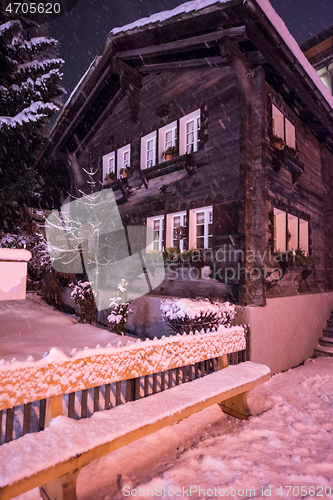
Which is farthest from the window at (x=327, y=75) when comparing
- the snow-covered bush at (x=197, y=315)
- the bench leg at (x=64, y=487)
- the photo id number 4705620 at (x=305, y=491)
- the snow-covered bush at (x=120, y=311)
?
the bench leg at (x=64, y=487)

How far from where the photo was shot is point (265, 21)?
5625 millimetres

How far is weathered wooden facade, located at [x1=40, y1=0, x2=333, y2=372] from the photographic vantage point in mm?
6508

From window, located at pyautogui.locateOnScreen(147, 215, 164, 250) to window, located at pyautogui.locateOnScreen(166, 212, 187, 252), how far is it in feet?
1.51

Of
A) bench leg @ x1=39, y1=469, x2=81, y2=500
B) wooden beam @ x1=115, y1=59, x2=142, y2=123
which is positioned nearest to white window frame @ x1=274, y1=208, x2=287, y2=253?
wooden beam @ x1=115, y1=59, x2=142, y2=123

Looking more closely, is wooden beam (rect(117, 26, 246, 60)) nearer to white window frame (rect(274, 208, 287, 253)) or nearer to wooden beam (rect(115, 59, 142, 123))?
wooden beam (rect(115, 59, 142, 123))

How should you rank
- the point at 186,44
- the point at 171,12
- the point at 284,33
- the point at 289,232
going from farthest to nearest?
the point at 289,232 → the point at 186,44 → the point at 171,12 → the point at 284,33

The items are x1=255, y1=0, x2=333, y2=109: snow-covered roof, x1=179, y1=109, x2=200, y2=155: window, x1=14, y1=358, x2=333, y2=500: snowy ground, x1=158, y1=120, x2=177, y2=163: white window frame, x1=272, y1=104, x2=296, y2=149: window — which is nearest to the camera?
x1=14, y1=358, x2=333, y2=500: snowy ground

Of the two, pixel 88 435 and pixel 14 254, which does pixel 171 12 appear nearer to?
pixel 14 254

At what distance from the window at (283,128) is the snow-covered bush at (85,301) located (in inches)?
290

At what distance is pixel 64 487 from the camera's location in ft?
7.27

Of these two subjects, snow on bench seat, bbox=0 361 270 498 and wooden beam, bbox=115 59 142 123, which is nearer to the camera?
snow on bench seat, bbox=0 361 270 498

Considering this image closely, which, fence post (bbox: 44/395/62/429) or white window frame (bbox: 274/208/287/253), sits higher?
white window frame (bbox: 274/208/287/253)
